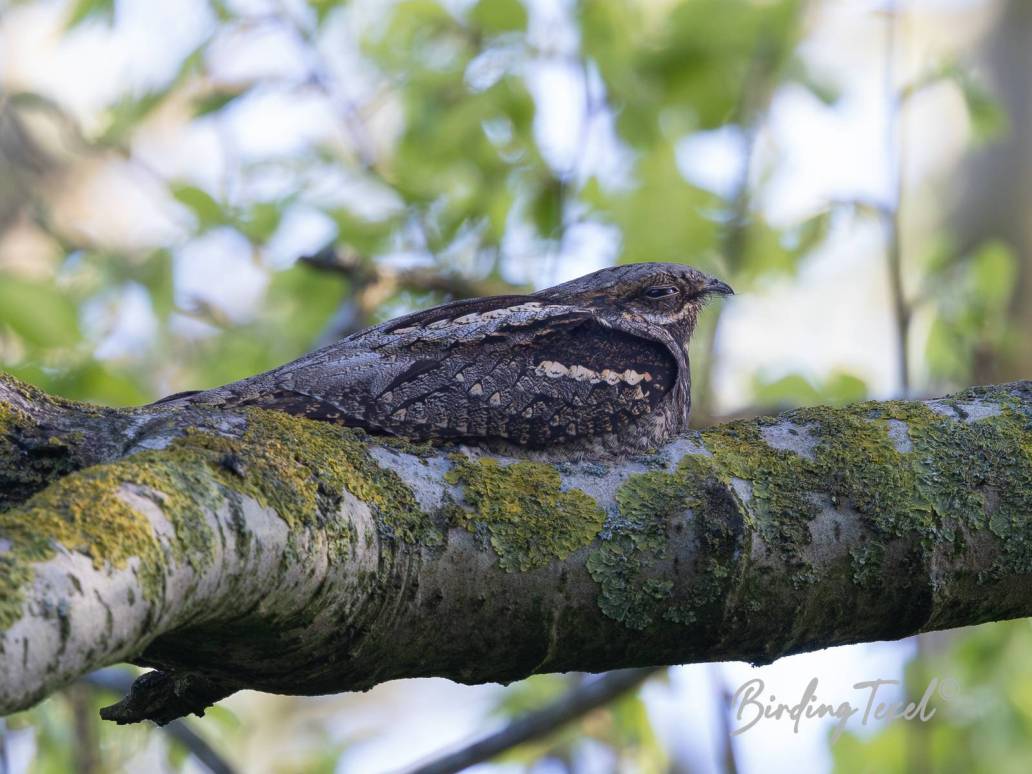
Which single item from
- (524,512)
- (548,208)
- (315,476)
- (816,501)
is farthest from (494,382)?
(548,208)

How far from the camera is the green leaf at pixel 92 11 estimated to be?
18.2ft

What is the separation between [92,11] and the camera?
5.57 meters

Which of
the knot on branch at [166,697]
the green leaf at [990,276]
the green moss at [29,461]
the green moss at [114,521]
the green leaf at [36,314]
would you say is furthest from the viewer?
the green leaf at [990,276]

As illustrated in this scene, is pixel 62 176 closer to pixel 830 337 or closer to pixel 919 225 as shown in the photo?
pixel 919 225

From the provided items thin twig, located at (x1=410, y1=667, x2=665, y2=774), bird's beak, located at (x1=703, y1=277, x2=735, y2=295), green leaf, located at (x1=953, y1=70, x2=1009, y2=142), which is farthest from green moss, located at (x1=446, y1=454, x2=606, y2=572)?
green leaf, located at (x1=953, y1=70, x2=1009, y2=142)

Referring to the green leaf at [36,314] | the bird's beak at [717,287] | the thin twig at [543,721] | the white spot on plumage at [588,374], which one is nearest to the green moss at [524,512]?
the white spot on plumage at [588,374]

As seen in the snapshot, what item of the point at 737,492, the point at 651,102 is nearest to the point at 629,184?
the point at 651,102

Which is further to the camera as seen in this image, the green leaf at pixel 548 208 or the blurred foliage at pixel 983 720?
the green leaf at pixel 548 208

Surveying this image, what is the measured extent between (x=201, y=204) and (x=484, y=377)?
286 cm

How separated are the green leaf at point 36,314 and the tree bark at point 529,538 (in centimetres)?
187

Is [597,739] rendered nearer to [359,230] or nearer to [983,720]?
[983,720]

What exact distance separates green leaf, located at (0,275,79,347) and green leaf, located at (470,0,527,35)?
109 inches

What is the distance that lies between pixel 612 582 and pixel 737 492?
398 mm

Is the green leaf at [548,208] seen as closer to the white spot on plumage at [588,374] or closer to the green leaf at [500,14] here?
the green leaf at [500,14]
